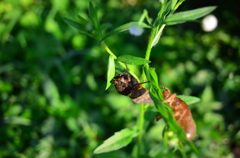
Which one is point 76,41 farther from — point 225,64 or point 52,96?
point 225,64

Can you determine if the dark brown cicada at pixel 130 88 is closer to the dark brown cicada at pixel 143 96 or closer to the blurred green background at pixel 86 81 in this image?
the dark brown cicada at pixel 143 96

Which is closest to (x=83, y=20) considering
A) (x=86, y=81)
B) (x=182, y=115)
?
(x=182, y=115)

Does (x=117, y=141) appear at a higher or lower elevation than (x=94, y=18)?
lower

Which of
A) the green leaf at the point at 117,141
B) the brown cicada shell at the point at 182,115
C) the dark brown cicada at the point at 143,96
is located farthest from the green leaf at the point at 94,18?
the green leaf at the point at 117,141

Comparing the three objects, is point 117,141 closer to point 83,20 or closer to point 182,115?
point 182,115

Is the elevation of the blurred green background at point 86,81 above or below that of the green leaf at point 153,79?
above

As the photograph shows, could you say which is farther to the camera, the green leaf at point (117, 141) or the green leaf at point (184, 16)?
the green leaf at point (117, 141)
